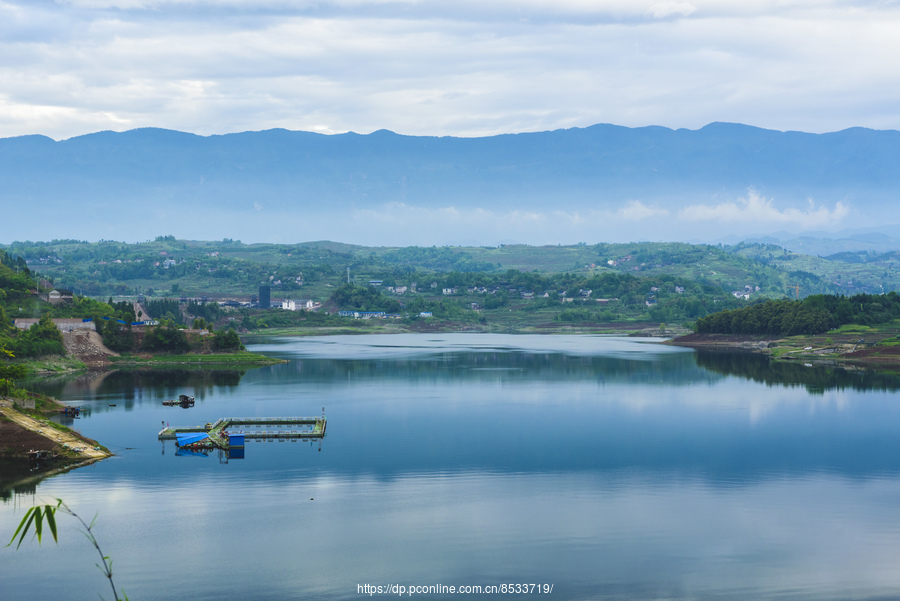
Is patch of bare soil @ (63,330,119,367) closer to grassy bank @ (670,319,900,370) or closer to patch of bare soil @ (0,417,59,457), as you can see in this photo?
patch of bare soil @ (0,417,59,457)

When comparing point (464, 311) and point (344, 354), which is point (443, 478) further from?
point (464, 311)

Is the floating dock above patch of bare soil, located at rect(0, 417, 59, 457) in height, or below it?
below

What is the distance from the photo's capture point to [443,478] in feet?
126

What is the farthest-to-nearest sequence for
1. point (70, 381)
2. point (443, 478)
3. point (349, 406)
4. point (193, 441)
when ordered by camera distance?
1. point (70, 381)
2. point (349, 406)
3. point (193, 441)
4. point (443, 478)

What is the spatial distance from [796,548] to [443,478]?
1450 centimetres

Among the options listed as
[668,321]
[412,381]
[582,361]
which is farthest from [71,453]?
[668,321]

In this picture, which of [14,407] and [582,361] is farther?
[582,361]

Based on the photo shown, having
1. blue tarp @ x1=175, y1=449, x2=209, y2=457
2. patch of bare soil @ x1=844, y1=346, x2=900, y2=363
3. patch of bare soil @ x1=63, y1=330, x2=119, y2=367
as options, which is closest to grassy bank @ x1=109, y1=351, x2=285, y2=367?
patch of bare soil @ x1=63, y1=330, x2=119, y2=367

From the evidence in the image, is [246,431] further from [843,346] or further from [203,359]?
[843,346]

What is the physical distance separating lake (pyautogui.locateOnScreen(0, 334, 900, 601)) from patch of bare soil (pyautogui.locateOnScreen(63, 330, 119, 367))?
14.4 meters

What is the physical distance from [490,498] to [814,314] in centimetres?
8125

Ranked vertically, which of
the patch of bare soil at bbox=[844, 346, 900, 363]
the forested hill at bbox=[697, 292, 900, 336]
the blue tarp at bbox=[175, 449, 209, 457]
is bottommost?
the blue tarp at bbox=[175, 449, 209, 457]

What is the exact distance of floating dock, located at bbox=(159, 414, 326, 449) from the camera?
46.1 meters

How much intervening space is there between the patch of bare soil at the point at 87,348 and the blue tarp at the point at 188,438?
129 ft
